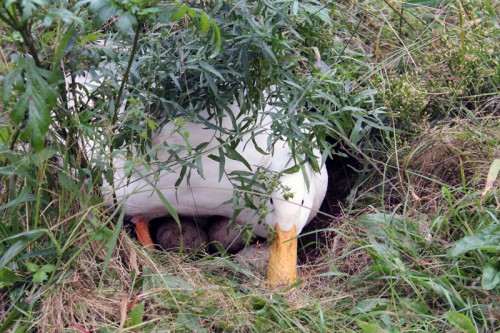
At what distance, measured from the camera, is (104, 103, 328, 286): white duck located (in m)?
2.21

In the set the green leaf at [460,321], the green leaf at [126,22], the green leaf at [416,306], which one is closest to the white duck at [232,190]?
the green leaf at [416,306]

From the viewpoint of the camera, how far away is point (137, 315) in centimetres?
179

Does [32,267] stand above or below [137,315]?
above

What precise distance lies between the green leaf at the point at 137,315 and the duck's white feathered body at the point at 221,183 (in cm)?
43

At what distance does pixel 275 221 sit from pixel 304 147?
258mm

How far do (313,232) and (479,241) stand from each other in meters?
0.45

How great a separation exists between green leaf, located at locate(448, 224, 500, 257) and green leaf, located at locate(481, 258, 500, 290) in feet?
0.14

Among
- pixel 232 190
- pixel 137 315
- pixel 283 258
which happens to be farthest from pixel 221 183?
pixel 137 315

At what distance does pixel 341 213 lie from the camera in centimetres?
246

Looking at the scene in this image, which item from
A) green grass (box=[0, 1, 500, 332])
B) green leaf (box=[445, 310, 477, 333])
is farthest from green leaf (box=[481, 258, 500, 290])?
green leaf (box=[445, 310, 477, 333])

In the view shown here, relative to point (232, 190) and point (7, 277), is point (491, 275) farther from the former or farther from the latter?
point (7, 277)

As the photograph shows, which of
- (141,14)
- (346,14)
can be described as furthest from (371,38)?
(141,14)

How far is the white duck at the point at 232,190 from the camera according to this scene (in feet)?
7.27

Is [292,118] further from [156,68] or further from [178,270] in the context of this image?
[178,270]
